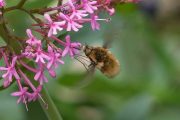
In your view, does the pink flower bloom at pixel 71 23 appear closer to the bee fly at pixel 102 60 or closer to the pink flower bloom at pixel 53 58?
the pink flower bloom at pixel 53 58

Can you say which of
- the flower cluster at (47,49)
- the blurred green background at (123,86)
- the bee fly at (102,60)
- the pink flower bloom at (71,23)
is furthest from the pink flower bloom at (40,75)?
the blurred green background at (123,86)

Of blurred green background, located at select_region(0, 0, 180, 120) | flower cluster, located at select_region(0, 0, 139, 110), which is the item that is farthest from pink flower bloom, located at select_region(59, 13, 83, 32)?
blurred green background, located at select_region(0, 0, 180, 120)

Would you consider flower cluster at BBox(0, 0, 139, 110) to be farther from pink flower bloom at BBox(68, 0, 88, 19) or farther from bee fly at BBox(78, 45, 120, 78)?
bee fly at BBox(78, 45, 120, 78)

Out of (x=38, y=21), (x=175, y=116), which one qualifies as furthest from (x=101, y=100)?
(x=38, y=21)

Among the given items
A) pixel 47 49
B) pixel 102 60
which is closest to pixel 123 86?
pixel 102 60

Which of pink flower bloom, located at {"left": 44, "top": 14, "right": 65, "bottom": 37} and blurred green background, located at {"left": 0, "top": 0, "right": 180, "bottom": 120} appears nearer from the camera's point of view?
pink flower bloom, located at {"left": 44, "top": 14, "right": 65, "bottom": 37}
